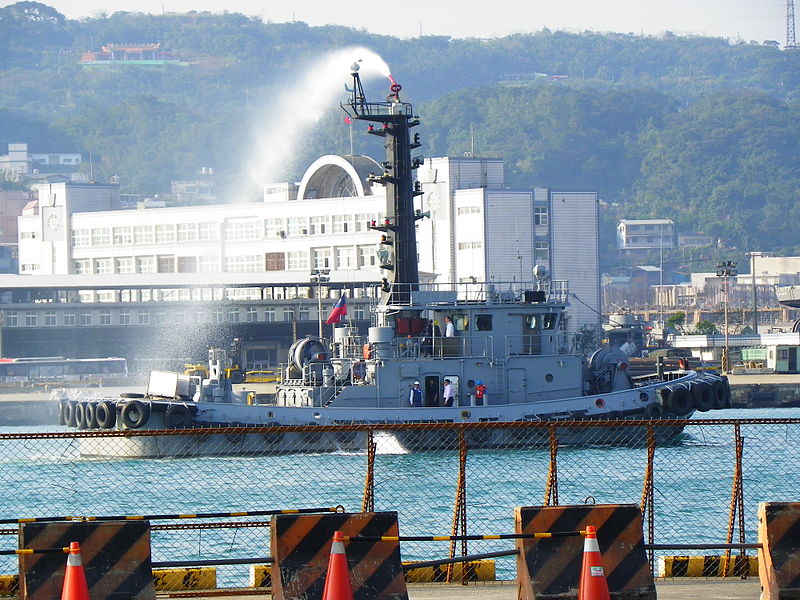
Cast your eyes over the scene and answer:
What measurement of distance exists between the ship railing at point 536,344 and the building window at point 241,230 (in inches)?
2680

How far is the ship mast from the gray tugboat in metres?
0.79

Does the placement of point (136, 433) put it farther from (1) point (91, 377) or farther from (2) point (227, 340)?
(2) point (227, 340)

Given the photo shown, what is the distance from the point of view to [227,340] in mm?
87500

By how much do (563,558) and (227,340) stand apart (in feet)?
245

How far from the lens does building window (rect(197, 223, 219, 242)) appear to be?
10944 cm

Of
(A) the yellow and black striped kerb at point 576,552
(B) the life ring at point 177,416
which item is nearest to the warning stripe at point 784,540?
(A) the yellow and black striped kerb at point 576,552

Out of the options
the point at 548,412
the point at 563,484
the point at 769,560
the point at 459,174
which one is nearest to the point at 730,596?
the point at 769,560

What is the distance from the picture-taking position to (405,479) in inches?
1309

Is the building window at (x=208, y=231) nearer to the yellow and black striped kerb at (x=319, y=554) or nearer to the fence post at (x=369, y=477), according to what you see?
the fence post at (x=369, y=477)

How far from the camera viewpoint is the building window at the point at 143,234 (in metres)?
112

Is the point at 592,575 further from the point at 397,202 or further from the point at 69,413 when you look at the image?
the point at 397,202

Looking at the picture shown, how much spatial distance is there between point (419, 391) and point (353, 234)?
60164 mm

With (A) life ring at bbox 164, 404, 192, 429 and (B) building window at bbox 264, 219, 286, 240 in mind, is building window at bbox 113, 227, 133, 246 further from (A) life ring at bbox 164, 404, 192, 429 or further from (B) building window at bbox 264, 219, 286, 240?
(A) life ring at bbox 164, 404, 192, 429

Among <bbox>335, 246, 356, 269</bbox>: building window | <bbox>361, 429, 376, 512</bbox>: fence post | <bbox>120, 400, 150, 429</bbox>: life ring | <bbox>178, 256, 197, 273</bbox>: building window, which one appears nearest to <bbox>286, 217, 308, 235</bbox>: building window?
<bbox>335, 246, 356, 269</bbox>: building window
